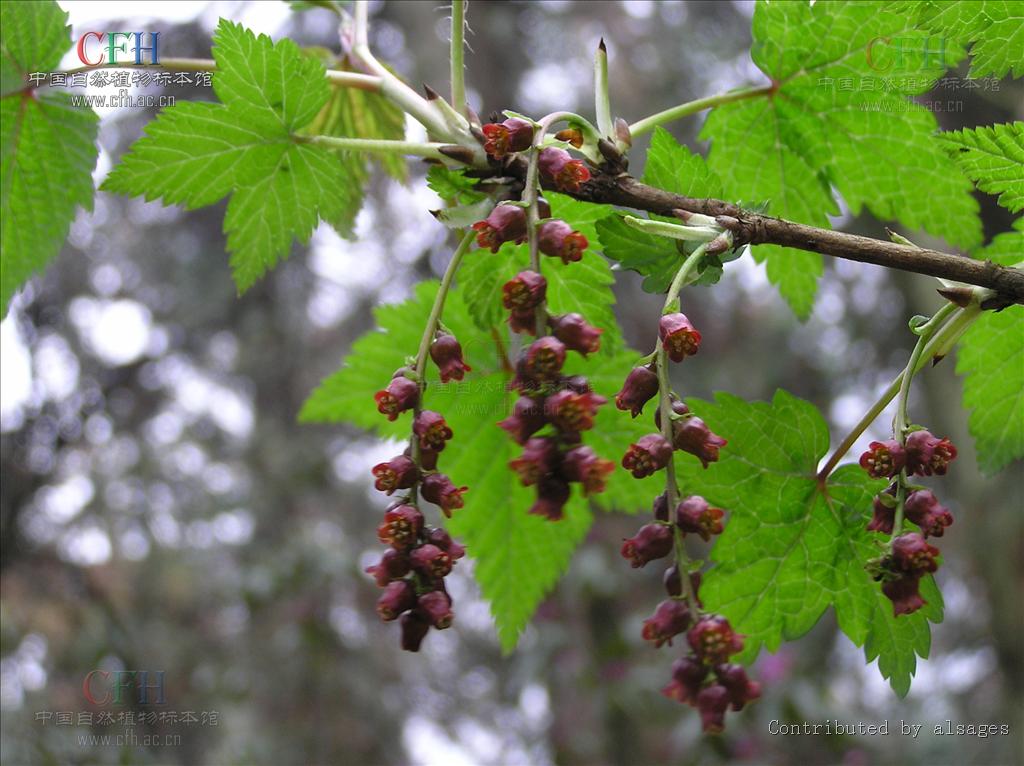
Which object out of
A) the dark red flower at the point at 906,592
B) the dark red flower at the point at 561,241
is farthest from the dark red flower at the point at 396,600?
the dark red flower at the point at 906,592

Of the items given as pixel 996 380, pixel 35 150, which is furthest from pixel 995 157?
pixel 35 150

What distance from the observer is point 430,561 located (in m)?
0.88

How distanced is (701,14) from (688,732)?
6356mm

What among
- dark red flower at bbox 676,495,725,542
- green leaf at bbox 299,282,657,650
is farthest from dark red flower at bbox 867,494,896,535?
green leaf at bbox 299,282,657,650

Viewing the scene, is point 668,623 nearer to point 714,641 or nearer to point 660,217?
point 714,641

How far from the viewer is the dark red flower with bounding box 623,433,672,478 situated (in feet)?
2.60

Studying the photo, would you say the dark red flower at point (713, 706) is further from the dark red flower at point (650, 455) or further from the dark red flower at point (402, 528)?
the dark red flower at point (402, 528)

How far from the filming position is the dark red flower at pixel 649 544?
2.68 ft

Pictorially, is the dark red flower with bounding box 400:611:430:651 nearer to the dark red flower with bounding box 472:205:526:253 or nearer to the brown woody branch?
the dark red flower with bounding box 472:205:526:253

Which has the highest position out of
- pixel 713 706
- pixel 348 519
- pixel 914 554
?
pixel 348 519

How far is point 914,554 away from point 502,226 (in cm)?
48

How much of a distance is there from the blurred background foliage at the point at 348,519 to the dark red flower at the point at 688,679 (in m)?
3.25

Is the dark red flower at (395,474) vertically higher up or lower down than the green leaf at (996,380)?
lower down

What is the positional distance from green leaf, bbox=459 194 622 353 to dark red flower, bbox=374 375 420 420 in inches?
10.7
